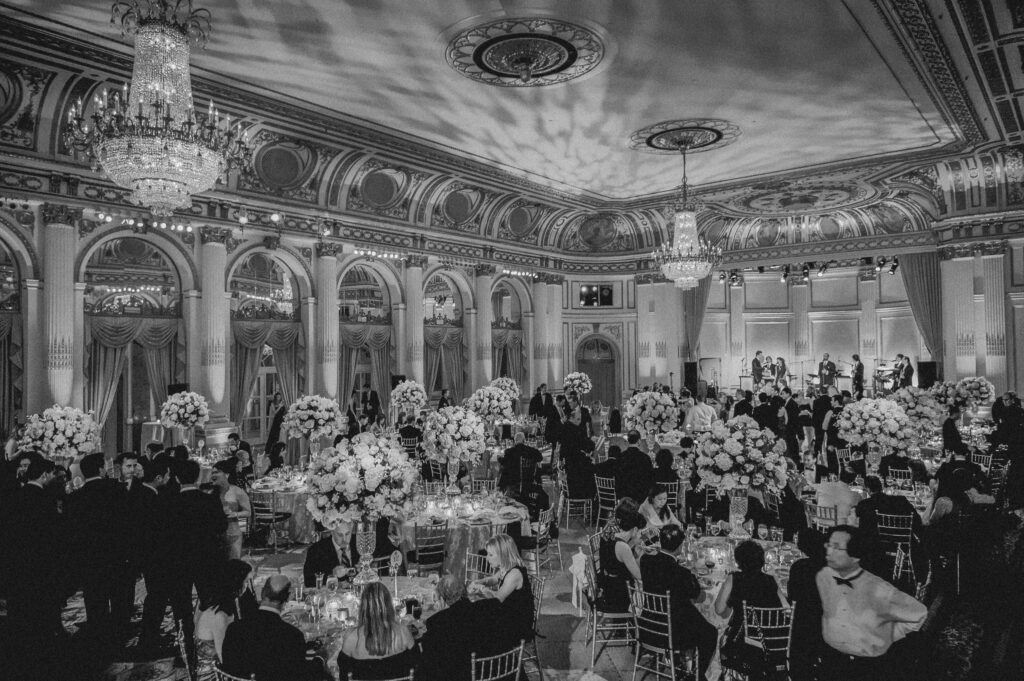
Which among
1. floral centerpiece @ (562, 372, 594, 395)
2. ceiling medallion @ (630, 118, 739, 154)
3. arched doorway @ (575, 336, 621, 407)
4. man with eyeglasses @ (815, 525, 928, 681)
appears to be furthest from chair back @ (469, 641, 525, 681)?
arched doorway @ (575, 336, 621, 407)

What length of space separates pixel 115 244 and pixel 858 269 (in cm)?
1993

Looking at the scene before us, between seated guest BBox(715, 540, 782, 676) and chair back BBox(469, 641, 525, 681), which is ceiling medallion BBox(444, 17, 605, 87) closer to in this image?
seated guest BBox(715, 540, 782, 676)

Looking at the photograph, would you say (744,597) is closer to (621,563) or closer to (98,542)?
(621,563)

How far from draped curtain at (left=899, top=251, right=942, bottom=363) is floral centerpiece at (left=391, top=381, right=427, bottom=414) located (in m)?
13.2

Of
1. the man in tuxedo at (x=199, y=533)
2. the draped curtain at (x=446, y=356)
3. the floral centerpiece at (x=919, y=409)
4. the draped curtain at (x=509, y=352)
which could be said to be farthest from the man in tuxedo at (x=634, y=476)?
the draped curtain at (x=509, y=352)

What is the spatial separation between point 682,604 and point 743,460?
1716mm

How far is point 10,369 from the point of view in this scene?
916 cm

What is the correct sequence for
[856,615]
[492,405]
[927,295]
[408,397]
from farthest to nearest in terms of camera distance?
[927,295] < [408,397] < [492,405] < [856,615]

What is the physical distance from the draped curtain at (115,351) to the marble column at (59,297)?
59cm

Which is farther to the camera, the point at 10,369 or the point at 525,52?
the point at 10,369

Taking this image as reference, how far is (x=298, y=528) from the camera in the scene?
7.82 m

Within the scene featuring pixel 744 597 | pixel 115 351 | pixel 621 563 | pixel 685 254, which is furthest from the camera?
pixel 685 254

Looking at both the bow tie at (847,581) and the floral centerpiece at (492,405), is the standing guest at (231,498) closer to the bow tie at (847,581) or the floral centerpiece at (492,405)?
the floral centerpiece at (492,405)

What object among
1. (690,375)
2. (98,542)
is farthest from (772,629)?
(690,375)
